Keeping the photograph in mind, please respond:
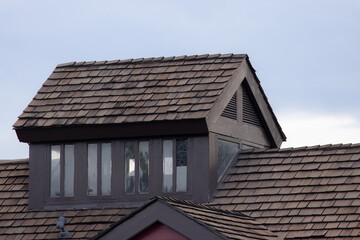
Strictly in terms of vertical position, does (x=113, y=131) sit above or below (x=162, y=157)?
above

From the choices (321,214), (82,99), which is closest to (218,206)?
(321,214)

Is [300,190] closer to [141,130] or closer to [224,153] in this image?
[224,153]

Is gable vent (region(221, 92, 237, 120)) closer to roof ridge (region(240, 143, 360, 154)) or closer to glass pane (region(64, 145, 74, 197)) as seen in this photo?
roof ridge (region(240, 143, 360, 154))

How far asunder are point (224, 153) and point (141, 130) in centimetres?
191

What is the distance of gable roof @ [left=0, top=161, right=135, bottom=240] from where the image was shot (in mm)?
24078

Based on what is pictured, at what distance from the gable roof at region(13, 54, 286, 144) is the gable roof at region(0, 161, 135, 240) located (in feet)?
4.15

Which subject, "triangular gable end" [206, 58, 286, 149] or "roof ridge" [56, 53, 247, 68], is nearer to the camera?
"triangular gable end" [206, 58, 286, 149]

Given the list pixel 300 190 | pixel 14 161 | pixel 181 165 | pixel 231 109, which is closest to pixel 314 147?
pixel 300 190

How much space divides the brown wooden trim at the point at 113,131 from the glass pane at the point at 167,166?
29cm

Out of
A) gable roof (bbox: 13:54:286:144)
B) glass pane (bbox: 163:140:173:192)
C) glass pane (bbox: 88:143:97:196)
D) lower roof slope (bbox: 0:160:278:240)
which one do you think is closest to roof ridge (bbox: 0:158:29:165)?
lower roof slope (bbox: 0:160:278:240)

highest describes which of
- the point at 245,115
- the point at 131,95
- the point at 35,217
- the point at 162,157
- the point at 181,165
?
the point at 131,95

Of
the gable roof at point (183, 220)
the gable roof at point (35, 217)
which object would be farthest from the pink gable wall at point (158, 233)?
the gable roof at point (35, 217)

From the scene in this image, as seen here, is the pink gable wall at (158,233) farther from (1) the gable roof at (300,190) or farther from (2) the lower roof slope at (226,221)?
(1) the gable roof at (300,190)

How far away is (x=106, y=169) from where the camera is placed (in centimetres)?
2506
